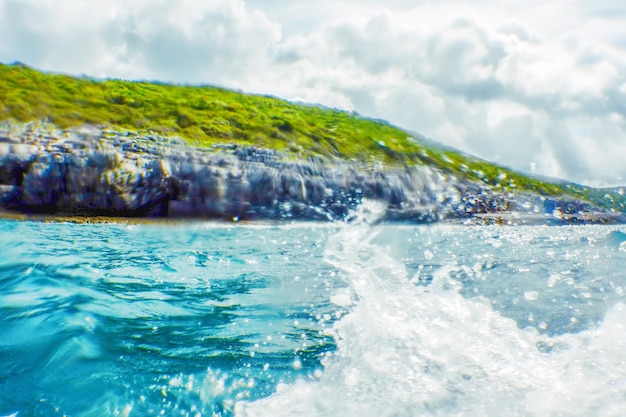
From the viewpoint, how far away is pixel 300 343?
5.68 m

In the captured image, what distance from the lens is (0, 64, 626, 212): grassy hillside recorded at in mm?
41906

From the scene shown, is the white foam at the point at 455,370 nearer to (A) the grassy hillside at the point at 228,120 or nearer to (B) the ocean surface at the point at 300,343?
(B) the ocean surface at the point at 300,343

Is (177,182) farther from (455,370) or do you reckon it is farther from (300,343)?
(455,370)

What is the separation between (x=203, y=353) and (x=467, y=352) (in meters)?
3.22

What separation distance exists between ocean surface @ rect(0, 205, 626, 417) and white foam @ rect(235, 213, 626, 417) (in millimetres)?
20

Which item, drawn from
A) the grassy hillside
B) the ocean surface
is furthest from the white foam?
the grassy hillside

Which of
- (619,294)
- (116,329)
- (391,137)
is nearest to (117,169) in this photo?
(116,329)

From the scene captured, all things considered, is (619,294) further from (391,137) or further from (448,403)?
(391,137)

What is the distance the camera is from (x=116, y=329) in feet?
18.5

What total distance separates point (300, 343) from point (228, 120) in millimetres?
49212

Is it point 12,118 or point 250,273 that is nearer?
point 250,273

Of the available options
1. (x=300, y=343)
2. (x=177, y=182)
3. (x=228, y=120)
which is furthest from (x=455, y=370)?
(x=228, y=120)

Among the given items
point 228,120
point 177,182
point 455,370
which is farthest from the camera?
point 228,120

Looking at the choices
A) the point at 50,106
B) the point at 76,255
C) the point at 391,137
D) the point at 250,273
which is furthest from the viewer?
the point at 391,137
